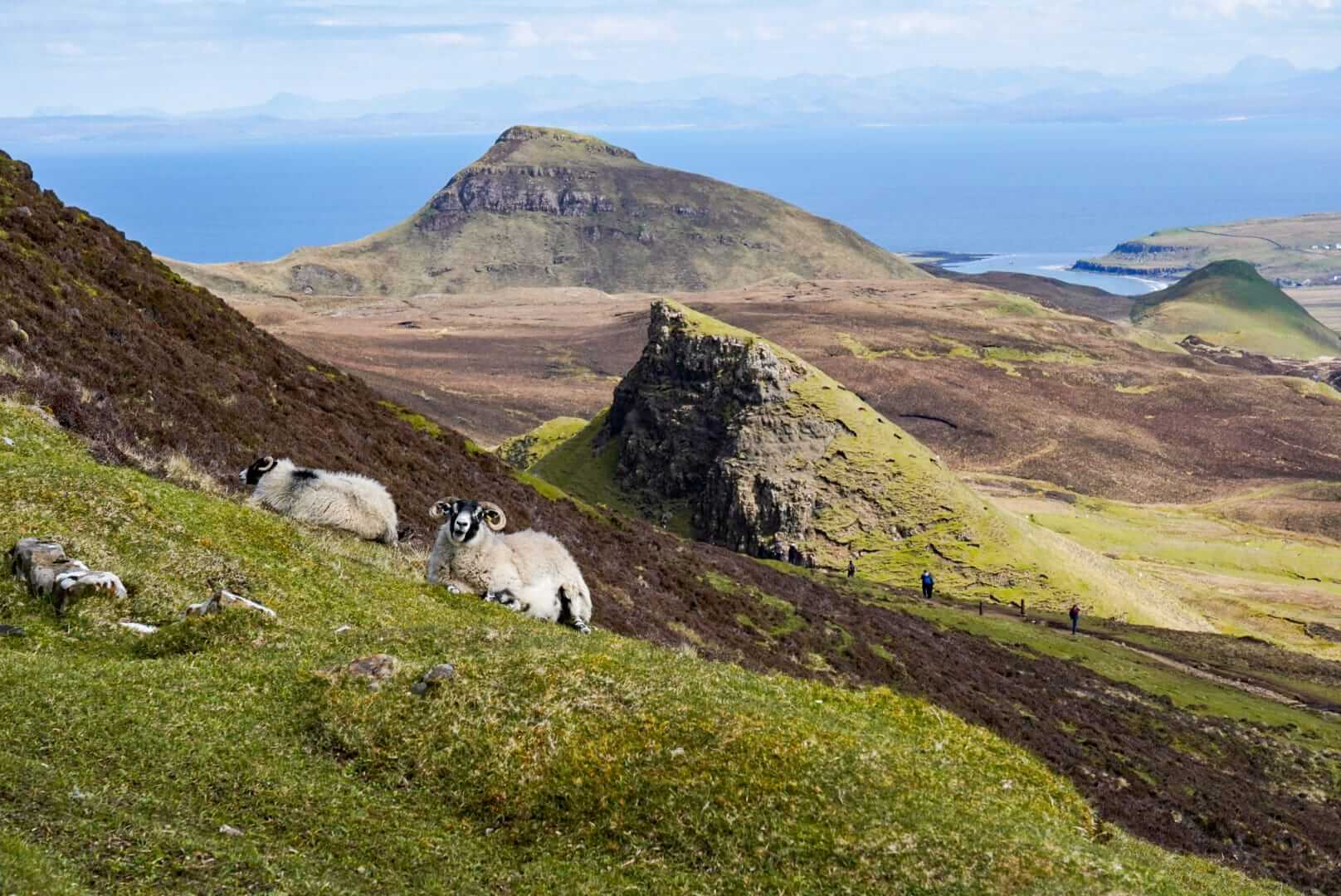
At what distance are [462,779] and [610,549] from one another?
23.7 metres

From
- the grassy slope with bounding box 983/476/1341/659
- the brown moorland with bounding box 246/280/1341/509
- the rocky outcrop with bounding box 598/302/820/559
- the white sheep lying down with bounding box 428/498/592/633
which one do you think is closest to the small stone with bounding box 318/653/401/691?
the white sheep lying down with bounding box 428/498/592/633

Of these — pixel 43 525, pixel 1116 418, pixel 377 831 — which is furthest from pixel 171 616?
pixel 1116 418

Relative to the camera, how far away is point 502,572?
18.2 metres

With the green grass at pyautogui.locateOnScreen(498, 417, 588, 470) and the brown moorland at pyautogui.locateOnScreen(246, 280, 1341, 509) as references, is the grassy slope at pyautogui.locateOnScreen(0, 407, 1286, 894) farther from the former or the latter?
the brown moorland at pyautogui.locateOnScreen(246, 280, 1341, 509)

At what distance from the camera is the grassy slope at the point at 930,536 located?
199ft

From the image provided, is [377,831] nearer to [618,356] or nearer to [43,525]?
[43,525]

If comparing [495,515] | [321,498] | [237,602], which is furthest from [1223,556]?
[237,602]

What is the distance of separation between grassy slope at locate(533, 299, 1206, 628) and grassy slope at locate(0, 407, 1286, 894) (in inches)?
1869

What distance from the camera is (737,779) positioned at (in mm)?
10805

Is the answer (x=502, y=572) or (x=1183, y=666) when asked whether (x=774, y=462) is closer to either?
(x=1183, y=666)

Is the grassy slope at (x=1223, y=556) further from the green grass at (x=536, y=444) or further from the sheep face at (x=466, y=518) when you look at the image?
the sheep face at (x=466, y=518)

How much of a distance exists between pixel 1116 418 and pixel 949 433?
25511 millimetres

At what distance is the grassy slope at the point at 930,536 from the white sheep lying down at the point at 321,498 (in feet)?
146

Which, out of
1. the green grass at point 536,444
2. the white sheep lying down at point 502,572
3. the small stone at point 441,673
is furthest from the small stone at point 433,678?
the green grass at point 536,444
